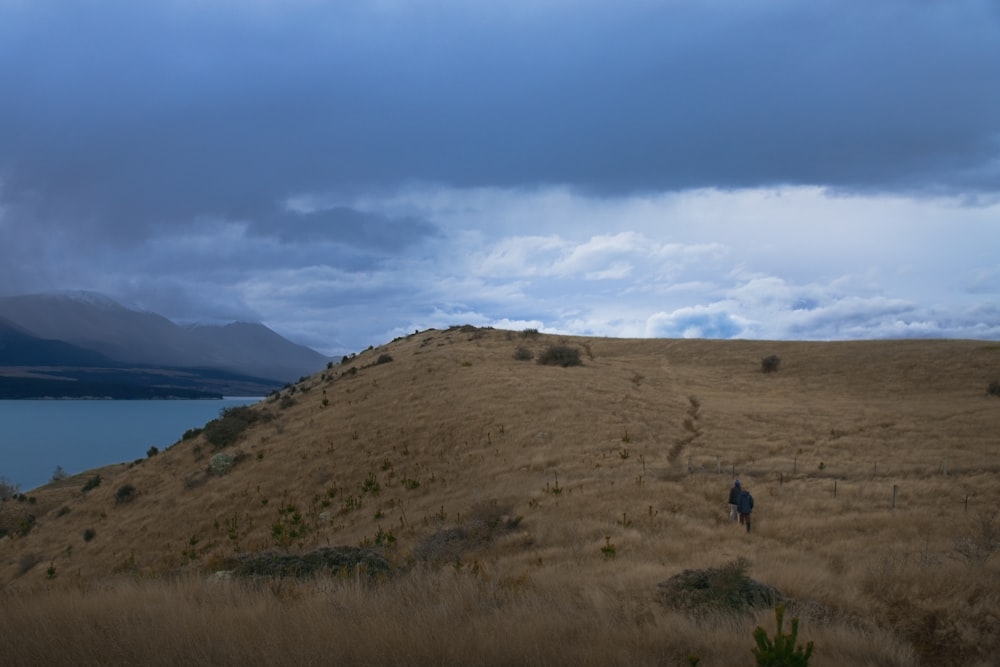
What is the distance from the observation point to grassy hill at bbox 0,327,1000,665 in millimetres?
5969

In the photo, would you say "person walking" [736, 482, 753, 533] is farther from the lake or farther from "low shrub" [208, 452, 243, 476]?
the lake

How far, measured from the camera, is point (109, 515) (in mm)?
31375

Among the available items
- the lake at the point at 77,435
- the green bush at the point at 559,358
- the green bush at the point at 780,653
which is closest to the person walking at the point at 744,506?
the green bush at the point at 780,653

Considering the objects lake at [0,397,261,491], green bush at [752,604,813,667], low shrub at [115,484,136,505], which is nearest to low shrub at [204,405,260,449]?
low shrub at [115,484,136,505]

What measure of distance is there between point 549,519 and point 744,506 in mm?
4980

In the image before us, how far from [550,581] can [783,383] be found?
38.9 m

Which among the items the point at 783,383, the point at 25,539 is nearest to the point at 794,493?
the point at 783,383

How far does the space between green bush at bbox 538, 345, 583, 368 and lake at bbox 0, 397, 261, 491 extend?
152ft

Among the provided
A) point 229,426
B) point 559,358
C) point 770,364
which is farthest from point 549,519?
point 770,364

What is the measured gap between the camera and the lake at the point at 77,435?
281 ft

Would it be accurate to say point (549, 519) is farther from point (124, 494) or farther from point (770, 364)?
point (770, 364)

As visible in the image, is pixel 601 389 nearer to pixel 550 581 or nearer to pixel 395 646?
pixel 550 581

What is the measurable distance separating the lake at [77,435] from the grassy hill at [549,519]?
4183cm

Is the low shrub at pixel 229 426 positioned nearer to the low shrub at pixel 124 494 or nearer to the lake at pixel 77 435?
the low shrub at pixel 124 494
